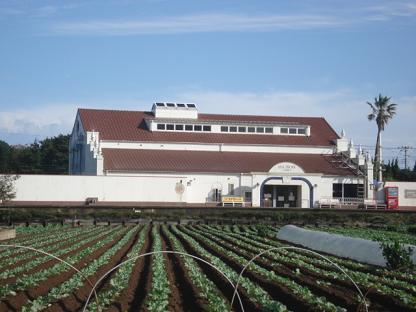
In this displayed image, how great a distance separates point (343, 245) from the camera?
24547 millimetres

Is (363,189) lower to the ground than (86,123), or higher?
lower

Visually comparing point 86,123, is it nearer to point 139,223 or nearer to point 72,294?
point 139,223

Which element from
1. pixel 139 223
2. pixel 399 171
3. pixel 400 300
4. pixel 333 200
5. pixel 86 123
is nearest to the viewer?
pixel 400 300

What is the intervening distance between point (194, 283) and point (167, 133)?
180 feet

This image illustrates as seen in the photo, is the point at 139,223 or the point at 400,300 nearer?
the point at 400,300

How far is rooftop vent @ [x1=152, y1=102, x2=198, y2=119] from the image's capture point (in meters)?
71.9

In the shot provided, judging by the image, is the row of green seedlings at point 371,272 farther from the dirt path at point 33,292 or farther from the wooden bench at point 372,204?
the wooden bench at point 372,204

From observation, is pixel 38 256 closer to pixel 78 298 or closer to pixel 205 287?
pixel 78 298

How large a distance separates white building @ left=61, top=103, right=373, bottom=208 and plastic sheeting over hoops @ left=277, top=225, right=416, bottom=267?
31650 millimetres

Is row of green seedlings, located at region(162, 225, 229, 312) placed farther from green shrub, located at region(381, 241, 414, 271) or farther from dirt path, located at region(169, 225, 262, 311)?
green shrub, located at region(381, 241, 414, 271)

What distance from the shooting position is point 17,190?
59.0 metres

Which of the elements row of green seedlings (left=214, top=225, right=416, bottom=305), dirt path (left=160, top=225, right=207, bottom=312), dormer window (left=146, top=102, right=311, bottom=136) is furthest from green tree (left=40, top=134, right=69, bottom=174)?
dirt path (left=160, top=225, right=207, bottom=312)

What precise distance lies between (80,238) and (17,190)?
29.5m

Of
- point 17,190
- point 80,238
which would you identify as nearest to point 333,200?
point 17,190
